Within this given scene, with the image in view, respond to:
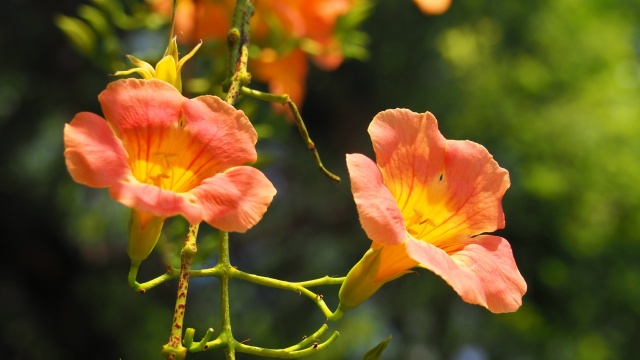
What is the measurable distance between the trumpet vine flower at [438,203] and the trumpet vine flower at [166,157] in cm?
12

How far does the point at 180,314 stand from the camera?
2.52 feet

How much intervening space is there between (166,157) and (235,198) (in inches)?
5.5

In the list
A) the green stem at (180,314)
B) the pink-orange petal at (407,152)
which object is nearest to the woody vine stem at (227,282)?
the green stem at (180,314)

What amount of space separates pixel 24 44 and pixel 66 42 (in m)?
0.28

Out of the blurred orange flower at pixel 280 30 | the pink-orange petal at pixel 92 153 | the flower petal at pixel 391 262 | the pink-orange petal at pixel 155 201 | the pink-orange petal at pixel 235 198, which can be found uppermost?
the pink-orange petal at pixel 92 153

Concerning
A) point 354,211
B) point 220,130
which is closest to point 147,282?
point 220,130

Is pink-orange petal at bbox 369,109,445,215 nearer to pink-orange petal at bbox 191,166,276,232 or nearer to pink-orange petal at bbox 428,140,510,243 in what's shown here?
pink-orange petal at bbox 428,140,510,243

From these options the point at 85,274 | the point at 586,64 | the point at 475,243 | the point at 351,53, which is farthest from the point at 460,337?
the point at 475,243

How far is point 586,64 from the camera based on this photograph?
6.34 metres

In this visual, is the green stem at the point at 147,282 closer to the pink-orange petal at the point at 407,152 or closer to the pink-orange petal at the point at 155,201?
the pink-orange petal at the point at 155,201

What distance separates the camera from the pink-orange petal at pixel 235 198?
786mm

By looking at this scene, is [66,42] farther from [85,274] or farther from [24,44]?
[85,274]

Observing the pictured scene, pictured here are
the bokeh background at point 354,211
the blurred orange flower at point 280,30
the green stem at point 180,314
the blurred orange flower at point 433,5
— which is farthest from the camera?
the bokeh background at point 354,211

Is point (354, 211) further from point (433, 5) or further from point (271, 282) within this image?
point (271, 282)
